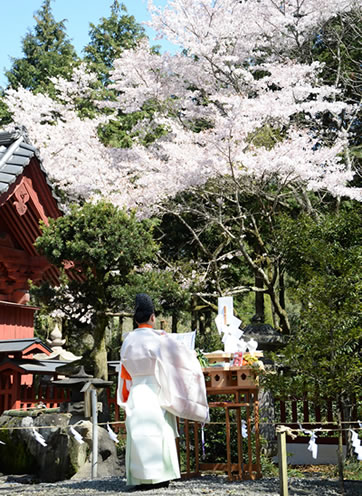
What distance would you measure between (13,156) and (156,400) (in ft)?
15.1

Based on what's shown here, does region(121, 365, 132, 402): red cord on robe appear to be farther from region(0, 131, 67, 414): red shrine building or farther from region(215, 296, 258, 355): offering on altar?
region(0, 131, 67, 414): red shrine building

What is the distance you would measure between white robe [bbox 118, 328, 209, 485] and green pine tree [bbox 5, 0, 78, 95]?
1986 cm

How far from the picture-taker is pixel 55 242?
33.8 ft

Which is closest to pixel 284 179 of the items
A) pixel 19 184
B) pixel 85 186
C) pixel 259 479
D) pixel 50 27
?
pixel 85 186

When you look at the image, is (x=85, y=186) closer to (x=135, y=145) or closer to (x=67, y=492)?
(x=135, y=145)

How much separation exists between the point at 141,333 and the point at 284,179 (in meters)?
9.22

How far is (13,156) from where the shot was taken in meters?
8.77

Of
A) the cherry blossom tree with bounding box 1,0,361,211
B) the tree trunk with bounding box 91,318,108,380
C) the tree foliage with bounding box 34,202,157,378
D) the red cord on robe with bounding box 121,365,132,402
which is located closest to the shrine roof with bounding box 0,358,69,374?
the tree trunk with bounding box 91,318,108,380

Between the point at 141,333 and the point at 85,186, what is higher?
the point at 85,186

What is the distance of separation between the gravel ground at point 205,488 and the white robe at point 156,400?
0.95ft

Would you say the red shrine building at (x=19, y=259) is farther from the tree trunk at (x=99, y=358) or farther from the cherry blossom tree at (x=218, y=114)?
the cherry blossom tree at (x=218, y=114)

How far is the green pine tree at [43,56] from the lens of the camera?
85.5 feet

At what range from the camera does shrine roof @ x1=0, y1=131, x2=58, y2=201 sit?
27.2ft

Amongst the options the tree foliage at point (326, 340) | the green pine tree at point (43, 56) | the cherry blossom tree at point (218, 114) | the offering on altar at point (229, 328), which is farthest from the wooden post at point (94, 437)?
the green pine tree at point (43, 56)
